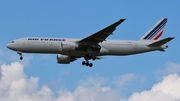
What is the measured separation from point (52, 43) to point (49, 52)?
3.78 ft

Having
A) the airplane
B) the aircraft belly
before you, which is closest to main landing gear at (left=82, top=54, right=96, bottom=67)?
the airplane

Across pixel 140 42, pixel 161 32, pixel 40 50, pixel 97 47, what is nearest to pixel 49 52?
pixel 40 50

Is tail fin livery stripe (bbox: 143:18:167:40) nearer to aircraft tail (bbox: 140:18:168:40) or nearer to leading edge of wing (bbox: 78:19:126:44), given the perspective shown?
aircraft tail (bbox: 140:18:168:40)

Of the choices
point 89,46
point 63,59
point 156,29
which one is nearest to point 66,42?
point 89,46

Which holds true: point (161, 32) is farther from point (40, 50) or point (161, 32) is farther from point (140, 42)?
point (40, 50)

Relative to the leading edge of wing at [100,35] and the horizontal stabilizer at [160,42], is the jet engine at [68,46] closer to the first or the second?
the leading edge of wing at [100,35]

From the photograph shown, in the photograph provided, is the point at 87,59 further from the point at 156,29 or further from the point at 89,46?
the point at 156,29

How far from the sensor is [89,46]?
6925 cm

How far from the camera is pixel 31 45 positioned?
6725cm

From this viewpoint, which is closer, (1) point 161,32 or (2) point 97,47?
(2) point 97,47

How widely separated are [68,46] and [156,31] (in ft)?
45.5

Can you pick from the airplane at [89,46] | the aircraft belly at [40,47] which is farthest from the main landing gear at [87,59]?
the aircraft belly at [40,47]

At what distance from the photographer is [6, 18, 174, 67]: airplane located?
2650 inches

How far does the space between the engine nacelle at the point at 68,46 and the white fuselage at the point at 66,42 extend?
0.33m
